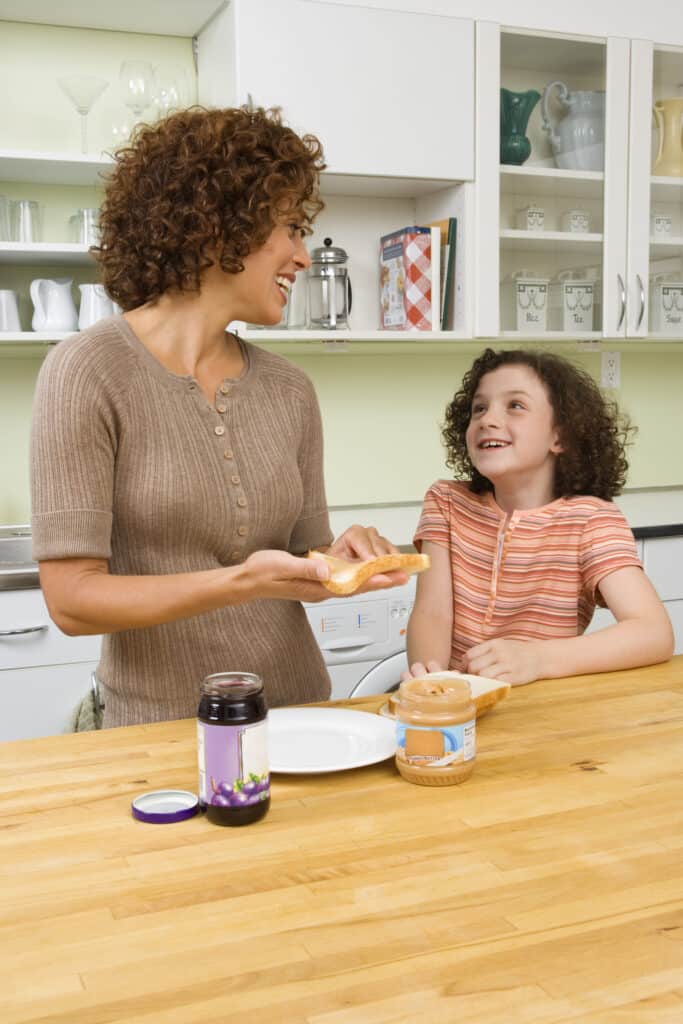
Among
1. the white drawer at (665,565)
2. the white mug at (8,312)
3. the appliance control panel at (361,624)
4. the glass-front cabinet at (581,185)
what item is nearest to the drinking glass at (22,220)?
the white mug at (8,312)

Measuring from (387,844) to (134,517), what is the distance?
0.64 meters

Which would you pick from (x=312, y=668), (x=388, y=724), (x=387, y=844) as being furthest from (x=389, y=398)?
(x=387, y=844)

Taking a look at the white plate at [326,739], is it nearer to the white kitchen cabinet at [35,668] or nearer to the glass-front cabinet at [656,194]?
the white kitchen cabinet at [35,668]

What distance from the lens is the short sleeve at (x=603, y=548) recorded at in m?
1.69

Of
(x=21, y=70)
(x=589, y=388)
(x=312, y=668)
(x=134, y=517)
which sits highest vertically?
Result: (x=21, y=70)

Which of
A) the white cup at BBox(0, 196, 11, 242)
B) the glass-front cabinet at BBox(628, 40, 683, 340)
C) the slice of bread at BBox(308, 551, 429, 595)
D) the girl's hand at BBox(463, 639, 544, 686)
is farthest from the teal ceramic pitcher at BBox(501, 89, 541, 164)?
the slice of bread at BBox(308, 551, 429, 595)

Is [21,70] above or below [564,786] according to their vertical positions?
above

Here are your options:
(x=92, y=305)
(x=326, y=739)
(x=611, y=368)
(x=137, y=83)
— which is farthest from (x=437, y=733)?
(x=611, y=368)

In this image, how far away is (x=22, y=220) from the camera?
8.73ft

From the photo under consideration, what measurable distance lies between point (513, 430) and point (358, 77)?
1.41 metres

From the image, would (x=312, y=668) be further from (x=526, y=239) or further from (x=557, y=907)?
(x=526, y=239)

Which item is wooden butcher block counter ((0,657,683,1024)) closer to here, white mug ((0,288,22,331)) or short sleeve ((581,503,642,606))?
short sleeve ((581,503,642,606))

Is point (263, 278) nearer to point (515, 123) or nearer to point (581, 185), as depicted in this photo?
point (515, 123)

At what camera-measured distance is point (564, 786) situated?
1.09 metres
